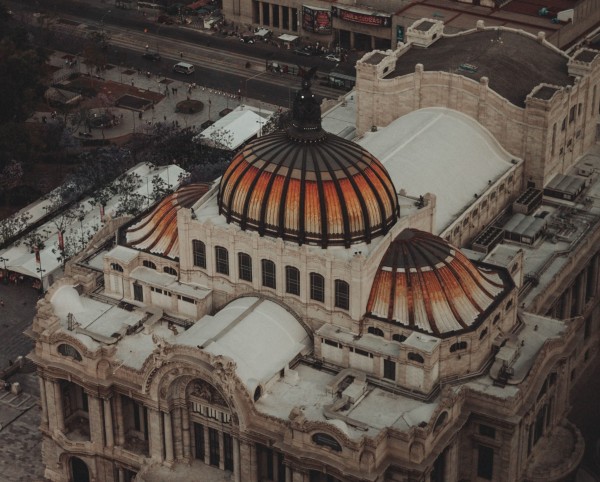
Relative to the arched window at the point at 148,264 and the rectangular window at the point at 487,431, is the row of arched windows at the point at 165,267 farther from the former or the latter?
the rectangular window at the point at 487,431

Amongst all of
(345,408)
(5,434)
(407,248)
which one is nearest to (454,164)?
(407,248)

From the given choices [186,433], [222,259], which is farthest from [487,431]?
[222,259]

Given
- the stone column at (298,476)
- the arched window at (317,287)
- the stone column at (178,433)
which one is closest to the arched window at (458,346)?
the arched window at (317,287)

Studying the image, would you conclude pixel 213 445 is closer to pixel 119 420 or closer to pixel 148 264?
pixel 119 420

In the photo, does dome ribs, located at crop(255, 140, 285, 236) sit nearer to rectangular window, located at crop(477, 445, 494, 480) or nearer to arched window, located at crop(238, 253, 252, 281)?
arched window, located at crop(238, 253, 252, 281)

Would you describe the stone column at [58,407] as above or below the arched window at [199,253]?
below

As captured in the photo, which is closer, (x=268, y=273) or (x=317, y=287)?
(x=317, y=287)

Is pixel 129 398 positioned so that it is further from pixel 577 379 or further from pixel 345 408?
pixel 577 379
